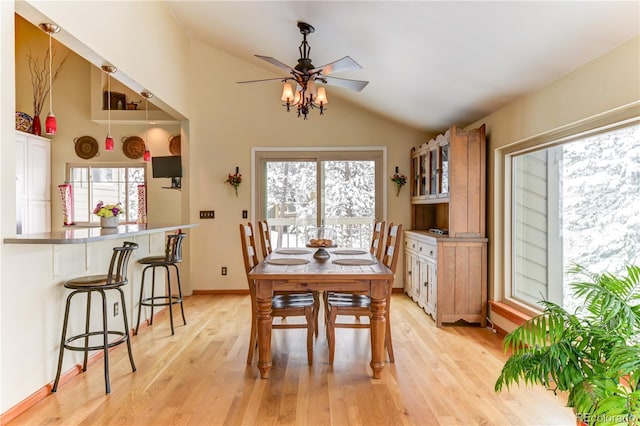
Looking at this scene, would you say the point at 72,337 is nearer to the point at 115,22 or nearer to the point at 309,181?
the point at 115,22

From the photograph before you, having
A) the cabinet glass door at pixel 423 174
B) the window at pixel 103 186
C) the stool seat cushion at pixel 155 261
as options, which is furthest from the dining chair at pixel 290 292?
the window at pixel 103 186

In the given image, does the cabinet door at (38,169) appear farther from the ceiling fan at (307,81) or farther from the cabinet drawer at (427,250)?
the cabinet drawer at (427,250)

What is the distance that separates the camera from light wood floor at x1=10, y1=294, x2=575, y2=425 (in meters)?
2.28

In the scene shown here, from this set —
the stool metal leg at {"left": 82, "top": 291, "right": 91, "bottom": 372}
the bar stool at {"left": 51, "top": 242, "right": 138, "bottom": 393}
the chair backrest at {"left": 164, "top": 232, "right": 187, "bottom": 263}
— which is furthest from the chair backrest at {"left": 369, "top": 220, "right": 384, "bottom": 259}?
the stool metal leg at {"left": 82, "top": 291, "right": 91, "bottom": 372}

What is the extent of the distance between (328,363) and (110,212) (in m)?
2.27

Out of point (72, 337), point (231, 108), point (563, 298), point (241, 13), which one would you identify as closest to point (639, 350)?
point (563, 298)

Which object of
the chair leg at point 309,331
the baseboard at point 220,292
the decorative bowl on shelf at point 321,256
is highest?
the decorative bowl on shelf at point 321,256

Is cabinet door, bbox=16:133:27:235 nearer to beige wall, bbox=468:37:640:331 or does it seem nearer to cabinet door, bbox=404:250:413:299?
cabinet door, bbox=404:250:413:299

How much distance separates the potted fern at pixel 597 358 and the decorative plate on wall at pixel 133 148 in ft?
17.6

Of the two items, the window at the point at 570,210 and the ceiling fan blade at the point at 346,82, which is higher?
the ceiling fan blade at the point at 346,82

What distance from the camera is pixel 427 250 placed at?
445 cm

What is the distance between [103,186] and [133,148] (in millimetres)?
733

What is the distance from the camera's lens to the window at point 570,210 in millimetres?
2494

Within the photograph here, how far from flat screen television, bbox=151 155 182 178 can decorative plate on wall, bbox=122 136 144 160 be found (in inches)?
16.3
